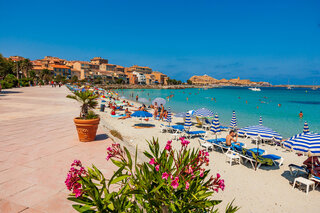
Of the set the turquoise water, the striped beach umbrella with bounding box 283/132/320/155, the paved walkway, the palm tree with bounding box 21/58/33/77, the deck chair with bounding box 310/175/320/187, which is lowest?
the turquoise water

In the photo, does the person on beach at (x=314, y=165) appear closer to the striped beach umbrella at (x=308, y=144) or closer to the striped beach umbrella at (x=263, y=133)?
the striped beach umbrella at (x=308, y=144)

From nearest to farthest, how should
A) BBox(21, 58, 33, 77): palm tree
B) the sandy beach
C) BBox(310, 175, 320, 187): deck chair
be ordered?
1. the sandy beach
2. BBox(310, 175, 320, 187): deck chair
3. BBox(21, 58, 33, 77): palm tree

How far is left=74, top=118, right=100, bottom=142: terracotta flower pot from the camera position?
20.4ft

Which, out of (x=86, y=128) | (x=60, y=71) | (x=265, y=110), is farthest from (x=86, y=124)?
(x=60, y=71)

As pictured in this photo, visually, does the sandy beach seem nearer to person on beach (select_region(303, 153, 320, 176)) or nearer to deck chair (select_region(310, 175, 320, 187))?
deck chair (select_region(310, 175, 320, 187))

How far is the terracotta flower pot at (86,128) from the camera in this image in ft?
20.4

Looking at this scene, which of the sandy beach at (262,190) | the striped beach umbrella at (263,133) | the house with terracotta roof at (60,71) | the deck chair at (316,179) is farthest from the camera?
the house with terracotta roof at (60,71)

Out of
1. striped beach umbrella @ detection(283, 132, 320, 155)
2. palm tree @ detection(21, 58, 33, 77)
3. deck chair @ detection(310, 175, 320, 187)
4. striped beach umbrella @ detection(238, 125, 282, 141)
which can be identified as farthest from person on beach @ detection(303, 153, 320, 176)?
palm tree @ detection(21, 58, 33, 77)

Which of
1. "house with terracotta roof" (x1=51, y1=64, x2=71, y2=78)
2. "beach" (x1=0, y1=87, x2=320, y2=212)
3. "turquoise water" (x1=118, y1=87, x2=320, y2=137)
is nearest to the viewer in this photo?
"beach" (x1=0, y1=87, x2=320, y2=212)

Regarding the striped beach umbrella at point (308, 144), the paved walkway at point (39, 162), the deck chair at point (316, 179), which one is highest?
the striped beach umbrella at point (308, 144)

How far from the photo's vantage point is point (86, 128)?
6.26 meters

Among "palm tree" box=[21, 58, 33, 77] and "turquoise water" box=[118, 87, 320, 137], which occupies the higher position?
"palm tree" box=[21, 58, 33, 77]

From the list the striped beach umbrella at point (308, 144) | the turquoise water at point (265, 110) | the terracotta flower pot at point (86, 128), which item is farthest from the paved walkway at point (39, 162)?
the turquoise water at point (265, 110)

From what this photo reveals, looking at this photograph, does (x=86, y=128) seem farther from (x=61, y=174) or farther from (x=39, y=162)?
(x=61, y=174)
